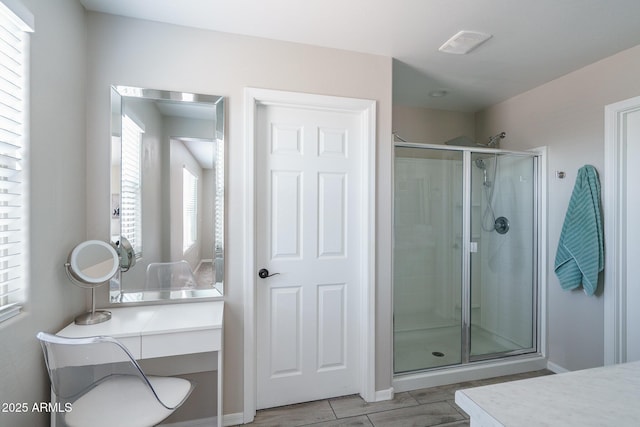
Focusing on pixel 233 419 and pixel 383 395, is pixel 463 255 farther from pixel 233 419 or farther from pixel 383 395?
pixel 233 419

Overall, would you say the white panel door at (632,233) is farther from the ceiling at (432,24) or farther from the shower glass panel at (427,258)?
the shower glass panel at (427,258)

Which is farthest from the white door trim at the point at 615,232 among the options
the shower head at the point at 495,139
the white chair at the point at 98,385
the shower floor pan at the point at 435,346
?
the white chair at the point at 98,385

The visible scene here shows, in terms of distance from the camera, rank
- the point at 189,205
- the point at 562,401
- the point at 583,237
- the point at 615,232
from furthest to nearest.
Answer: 1. the point at 583,237
2. the point at 615,232
3. the point at 189,205
4. the point at 562,401

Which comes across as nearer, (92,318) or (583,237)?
(92,318)

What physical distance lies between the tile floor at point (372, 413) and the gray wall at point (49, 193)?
49.7 inches

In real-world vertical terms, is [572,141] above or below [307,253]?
above

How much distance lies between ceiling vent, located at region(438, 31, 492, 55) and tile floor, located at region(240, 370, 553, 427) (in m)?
2.49

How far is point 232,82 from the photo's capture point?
1948mm

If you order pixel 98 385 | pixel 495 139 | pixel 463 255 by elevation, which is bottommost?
pixel 98 385

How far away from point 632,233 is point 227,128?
2.88 metres

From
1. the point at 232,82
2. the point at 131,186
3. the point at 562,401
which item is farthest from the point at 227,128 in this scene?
the point at 562,401

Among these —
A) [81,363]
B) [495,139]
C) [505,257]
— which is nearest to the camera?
[81,363]

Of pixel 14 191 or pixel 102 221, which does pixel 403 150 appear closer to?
pixel 102 221

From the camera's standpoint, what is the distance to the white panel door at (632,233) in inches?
82.0
